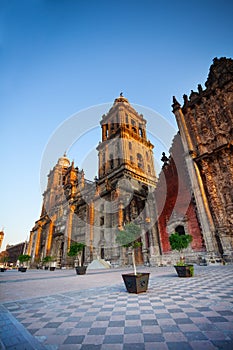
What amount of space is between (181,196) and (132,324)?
52.1 ft

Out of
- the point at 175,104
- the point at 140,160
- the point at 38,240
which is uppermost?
the point at 140,160

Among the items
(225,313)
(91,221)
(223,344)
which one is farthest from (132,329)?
(91,221)

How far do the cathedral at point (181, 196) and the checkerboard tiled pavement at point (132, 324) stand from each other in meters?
11.9

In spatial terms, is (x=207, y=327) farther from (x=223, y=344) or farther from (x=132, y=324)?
(x=132, y=324)

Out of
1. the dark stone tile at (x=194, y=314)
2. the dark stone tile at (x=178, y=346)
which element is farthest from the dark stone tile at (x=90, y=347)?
the dark stone tile at (x=194, y=314)

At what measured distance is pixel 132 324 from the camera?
→ 2.88 metres

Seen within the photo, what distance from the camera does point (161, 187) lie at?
2028 cm

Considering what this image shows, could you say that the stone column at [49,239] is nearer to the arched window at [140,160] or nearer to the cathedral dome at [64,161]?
the cathedral dome at [64,161]

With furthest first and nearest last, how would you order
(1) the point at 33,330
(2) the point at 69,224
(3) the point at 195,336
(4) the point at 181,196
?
(2) the point at 69,224 → (4) the point at 181,196 → (1) the point at 33,330 → (3) the point at 195,336

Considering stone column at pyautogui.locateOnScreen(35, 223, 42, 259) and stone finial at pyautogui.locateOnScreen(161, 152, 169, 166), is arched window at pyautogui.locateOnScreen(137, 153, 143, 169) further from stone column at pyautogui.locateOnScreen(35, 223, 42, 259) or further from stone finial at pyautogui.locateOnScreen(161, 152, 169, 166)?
stone column at pyautogui.locateOnScreen(35, 223, 42, 259)

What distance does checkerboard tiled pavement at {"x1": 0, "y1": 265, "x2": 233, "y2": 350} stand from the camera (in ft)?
7.32

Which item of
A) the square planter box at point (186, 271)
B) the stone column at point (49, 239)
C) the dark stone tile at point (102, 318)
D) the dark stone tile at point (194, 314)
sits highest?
the stone column at point (49, 239)

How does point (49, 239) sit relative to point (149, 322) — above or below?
above

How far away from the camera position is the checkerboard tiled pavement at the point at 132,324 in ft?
7.32
